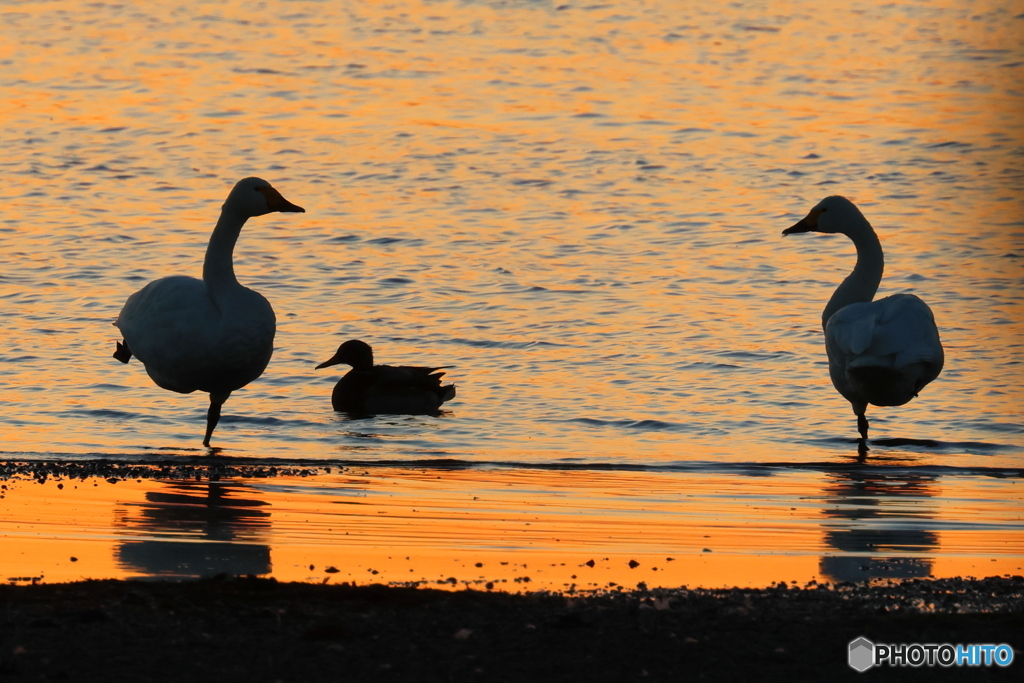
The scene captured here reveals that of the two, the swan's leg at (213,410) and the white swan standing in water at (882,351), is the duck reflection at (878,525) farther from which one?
the swan's leg at (213,410)

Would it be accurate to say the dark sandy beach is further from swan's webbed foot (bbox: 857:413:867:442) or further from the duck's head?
the duck's head

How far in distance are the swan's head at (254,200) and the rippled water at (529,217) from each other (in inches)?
60.2

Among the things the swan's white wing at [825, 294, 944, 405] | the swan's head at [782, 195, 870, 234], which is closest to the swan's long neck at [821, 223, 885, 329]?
the swan's head at [782, 195, 870, 234]

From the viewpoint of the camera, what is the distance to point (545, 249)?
17.2 meters

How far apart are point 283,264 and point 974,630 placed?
11.9 meters

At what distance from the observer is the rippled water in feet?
36.4

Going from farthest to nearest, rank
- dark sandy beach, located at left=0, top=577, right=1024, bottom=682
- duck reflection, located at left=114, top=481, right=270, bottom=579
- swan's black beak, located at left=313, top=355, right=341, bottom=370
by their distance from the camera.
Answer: swan's black beak, located at left=313, top=355, right=341, bottom=370 < duck reflection, located at left=114, top=481, right=270, bottom=579 < dark sandy beach, located at left=0, top=577, right=1024, bottom=682

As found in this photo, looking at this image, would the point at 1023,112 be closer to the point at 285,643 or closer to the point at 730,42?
the point at 285,643

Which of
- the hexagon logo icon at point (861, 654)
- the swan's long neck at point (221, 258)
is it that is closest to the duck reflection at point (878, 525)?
the hexagon logo icon at point (861, 654)

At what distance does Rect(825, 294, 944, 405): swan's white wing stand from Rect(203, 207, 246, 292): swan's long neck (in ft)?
13.4

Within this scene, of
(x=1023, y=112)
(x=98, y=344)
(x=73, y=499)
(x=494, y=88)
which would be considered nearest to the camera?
(x=1023, y=112)

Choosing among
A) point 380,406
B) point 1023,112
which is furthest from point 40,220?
point 1023,112

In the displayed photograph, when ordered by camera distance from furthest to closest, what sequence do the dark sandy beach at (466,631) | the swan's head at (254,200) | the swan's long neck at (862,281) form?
1. the swan's long neck at (862,281)
2. the swan's head at (254,200)
3. the dark sandy beach at (466,631)

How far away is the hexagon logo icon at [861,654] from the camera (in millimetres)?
5094
